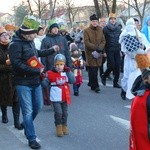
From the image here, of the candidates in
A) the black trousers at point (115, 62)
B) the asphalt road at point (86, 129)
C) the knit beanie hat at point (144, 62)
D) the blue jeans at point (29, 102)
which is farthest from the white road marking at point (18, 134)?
the black trousers at point (115, 62)

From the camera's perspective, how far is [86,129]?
6.96 metres

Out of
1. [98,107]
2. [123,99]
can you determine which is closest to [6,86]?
[98,107]

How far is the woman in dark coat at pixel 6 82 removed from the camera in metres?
7.05

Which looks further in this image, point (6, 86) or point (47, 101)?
point (47, 101)

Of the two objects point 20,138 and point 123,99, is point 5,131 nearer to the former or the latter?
point 20,138

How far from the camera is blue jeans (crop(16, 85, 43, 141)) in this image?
586cm

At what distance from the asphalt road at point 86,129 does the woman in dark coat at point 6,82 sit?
1.06 feet

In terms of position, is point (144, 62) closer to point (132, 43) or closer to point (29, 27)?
point (29, 27)

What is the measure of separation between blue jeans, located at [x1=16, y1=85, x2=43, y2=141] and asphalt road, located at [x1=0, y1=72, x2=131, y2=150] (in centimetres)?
31

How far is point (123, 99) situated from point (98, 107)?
2.84 feet

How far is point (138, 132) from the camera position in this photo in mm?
3955

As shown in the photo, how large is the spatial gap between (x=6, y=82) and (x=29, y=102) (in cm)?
148

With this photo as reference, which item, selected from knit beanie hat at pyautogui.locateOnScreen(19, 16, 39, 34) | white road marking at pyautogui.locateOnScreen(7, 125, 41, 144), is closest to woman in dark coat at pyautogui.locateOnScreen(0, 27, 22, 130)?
white road marking at pyautogui.locateOnScreen(7, 125, 41, 144)

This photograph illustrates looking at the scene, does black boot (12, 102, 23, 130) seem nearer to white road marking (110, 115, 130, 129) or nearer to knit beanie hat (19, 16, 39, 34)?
white road marking (110, 115, 130, 129)
